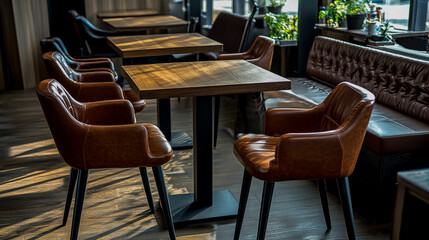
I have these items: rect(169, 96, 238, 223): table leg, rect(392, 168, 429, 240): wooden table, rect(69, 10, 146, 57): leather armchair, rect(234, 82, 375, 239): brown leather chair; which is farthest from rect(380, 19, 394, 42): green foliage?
rect(69, 10, 146, 57): leather armchair

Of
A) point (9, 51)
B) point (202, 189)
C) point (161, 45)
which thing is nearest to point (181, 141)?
point (161, 45)

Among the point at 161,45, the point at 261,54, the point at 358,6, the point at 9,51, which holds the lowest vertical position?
the point at 9,51

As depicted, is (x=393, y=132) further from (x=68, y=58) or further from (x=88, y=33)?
(x=88, y=33)

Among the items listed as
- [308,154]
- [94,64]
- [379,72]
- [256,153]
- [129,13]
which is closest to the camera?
[308,154]

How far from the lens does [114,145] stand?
2727 mm

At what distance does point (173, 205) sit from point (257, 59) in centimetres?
165

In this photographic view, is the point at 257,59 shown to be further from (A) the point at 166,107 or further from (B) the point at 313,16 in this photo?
(B) the point at 313,16

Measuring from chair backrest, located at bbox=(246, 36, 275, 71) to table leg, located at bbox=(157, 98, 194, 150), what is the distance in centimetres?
86

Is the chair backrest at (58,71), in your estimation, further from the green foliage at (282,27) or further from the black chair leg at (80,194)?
the green foliage at (282,27)

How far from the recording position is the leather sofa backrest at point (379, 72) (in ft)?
11.6

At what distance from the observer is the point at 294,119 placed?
3082 mm

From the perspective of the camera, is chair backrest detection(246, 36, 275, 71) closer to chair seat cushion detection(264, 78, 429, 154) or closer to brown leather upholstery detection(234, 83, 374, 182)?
chair seat cushion detection(264, 78, 429, 154)

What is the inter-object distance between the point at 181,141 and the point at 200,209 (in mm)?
1486

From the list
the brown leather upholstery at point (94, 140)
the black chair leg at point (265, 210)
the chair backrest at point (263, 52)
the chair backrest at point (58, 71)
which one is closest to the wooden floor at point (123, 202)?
the black chair leg at point (265, 210)
